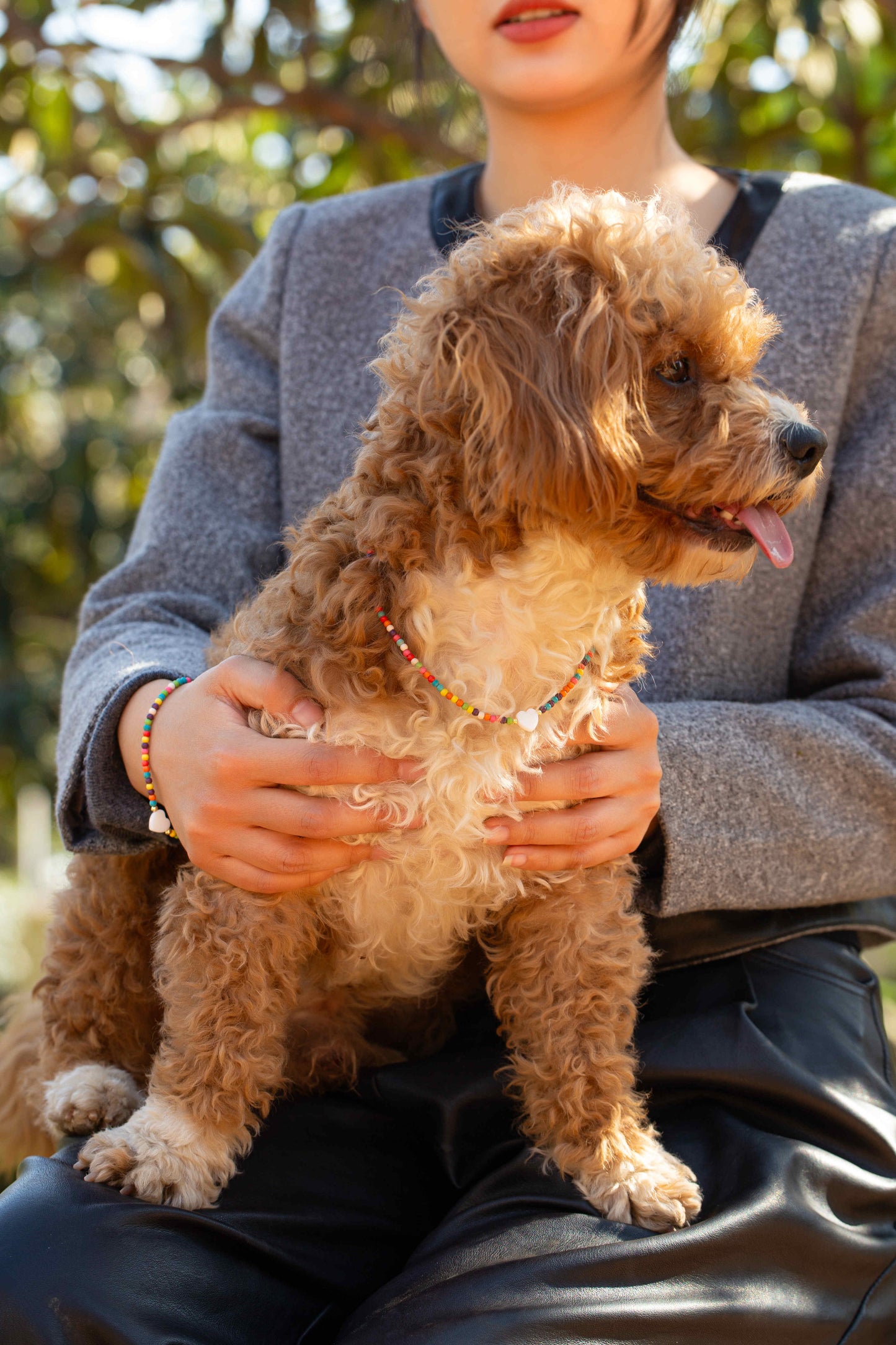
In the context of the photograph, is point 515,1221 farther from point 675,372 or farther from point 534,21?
point 534,21

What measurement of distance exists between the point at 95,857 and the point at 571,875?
844mm

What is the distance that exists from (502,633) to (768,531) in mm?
391

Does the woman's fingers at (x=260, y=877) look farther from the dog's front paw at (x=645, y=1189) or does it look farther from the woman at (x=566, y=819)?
the dog's front paw at (x=645, y=1189)

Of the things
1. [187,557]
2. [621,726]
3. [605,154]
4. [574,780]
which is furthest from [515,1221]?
[605,154]

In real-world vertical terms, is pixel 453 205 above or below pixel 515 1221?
above

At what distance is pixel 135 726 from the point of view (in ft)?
6.12

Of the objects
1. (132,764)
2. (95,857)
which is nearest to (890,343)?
(132,764)

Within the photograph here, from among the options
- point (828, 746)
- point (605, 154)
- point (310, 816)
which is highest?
point (605, 154)

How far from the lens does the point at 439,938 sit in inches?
71.3

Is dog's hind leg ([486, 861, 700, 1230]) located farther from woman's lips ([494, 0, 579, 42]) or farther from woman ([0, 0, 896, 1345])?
woman's lips ([494, 0, 579, 42])

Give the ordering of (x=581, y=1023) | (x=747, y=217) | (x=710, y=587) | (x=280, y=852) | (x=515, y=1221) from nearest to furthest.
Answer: (x=515, y=1221), (x=280, y=852), (x=581, y=1023), (x=710, y=587), (x=747, y=217)

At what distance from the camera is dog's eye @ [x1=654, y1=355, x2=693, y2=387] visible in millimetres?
1552

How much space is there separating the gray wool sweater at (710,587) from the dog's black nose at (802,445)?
0.56m

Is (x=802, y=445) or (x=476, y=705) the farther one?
(x=476, y=705)
